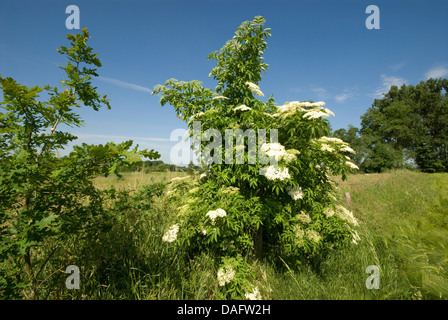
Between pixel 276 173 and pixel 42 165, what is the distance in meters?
2.39

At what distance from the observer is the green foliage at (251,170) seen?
2.32m

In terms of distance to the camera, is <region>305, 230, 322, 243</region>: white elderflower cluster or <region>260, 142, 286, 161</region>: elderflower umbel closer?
<region>260, 142, 286, 161</region>: elderflower umbel

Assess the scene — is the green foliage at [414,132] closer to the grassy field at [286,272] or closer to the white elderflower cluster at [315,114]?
the grassy field at [286,272]

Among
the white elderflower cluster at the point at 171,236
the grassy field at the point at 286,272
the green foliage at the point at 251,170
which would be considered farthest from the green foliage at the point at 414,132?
the white elderflower cluster at the point at 171,236

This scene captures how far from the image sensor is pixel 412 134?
1256 inches

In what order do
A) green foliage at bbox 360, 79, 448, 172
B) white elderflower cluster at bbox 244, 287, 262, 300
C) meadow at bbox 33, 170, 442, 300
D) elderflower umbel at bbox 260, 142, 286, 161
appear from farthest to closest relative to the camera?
1. green foliage at bbox 360, 79, 448, 172
2. meadow at bbox 33, 170, 442, 300
3. elderflower umbel at bbox 260, 142, 286, 161
4. white elderflower cluster at bbox 244, 287, 262, 300

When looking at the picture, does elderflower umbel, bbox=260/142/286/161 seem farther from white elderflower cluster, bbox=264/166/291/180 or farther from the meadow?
the meadow

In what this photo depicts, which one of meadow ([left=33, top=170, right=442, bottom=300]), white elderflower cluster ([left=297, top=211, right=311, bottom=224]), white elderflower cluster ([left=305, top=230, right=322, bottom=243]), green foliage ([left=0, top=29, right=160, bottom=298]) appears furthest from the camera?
white elderflower cluster ([left=297, top=211, right=311, bottom=224])

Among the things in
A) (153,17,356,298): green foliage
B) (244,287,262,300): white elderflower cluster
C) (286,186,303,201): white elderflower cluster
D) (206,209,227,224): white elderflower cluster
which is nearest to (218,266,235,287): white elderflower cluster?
(153,17,356,298): green foliage

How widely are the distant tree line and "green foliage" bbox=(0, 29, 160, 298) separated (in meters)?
39.2

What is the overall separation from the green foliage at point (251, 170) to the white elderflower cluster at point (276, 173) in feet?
0.04

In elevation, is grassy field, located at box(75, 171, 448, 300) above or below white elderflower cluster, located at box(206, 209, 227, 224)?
below

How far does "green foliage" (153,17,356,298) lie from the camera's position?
232 cm
